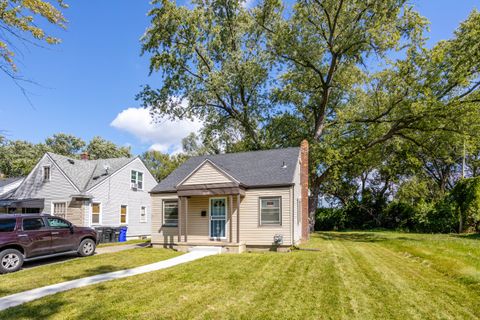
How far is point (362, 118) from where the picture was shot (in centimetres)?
2189

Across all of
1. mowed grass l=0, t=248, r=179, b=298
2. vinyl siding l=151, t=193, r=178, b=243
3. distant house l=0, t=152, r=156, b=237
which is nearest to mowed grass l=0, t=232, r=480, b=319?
mowed grass l=0, t=248, r=179, b=298

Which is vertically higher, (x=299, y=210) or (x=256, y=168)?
(x=256, y=168)

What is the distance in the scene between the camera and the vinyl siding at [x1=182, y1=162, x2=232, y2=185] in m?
14.0

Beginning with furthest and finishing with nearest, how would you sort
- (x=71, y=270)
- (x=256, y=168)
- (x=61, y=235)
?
(x=256, y=168)
(x=61, y=235)
(x=71, y=270)

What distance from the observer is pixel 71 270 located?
9617 millimetres

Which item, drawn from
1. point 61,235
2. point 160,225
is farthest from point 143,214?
point 61,235

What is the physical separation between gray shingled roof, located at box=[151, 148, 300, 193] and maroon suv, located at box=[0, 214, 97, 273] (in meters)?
4.54

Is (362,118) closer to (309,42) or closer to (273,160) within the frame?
(309,42)

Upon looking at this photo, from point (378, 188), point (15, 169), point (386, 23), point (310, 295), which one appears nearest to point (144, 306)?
point (310, 295)

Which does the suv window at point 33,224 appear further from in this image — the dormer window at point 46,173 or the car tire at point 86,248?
the dormer window at point 46,173

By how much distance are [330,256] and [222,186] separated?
5.22 m

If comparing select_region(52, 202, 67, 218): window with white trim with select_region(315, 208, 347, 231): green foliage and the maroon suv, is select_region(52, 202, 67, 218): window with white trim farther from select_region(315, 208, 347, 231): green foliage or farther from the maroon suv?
select_region(315, 208, 347, 231): green foliage

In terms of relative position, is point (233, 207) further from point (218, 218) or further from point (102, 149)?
point (102, 149)

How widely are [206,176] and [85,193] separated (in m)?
9.59
